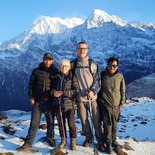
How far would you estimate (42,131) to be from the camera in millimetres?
17922

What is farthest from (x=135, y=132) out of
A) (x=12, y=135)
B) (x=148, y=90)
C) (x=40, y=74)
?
(x=148, y=90)

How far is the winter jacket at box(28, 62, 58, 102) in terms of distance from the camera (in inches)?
571

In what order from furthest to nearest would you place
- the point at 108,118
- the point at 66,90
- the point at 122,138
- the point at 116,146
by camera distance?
the point at 122,138 → the point at 116,146 → the point at 108,118 → the point at 66,90

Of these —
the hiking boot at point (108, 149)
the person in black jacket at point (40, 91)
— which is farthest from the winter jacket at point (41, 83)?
the hiking boot at point (108, 149)

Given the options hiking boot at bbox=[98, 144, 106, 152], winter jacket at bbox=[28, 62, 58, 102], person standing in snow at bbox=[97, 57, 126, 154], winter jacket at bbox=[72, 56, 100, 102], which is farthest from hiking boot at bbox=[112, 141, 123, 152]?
winter jacket at bbox=[28, 62, 58, 102]

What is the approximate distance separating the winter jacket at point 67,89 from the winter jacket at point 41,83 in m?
0.27

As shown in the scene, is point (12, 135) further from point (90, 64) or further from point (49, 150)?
point (90, 64)

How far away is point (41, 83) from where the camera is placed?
14.5 m

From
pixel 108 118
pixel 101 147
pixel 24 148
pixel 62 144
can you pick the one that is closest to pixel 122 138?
pixel 101 147

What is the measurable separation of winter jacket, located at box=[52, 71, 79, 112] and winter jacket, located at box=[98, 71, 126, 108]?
104cm

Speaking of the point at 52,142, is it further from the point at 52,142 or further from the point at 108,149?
the point at 108,149

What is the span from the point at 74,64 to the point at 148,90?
97.9 meters

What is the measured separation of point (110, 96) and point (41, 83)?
256 cm

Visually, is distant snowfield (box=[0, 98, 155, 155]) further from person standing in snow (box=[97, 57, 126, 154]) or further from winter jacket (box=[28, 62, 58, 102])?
winter jacket (box=[28, 62, 58, 102])
